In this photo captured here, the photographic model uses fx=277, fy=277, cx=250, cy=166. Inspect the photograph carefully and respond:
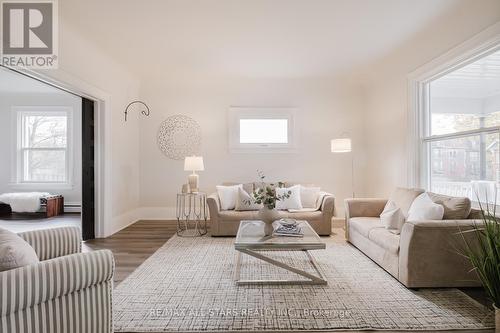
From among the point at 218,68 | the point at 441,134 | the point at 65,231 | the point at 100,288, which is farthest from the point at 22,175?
the point at 441,134

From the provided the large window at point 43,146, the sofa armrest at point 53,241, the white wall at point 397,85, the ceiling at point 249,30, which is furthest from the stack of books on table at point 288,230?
the large window at point 43,146

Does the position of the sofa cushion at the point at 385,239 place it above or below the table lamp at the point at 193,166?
below

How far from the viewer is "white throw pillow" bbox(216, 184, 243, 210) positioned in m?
4.46

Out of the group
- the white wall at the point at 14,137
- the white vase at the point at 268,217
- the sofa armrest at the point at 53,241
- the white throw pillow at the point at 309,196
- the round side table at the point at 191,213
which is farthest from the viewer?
the white wall at the point at 14,137

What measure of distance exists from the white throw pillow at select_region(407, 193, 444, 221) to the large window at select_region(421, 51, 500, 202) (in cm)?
52

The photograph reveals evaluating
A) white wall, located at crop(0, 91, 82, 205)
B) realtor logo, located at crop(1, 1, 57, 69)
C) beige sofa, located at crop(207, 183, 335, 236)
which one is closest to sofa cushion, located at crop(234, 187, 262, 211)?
beige sofa, located at crop(207, 183, 335, 236)

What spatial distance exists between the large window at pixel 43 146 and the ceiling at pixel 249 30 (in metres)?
3.12

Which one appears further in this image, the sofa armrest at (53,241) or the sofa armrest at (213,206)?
the sofa armrest at (213,206)

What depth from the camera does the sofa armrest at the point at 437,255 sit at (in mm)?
2367

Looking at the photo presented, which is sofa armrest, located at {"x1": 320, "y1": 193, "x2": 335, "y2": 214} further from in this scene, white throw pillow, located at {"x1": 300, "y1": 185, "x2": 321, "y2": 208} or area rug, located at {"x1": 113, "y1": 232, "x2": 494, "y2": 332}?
area rug, located at {"x1": 113, "y1": 232, "x2": 494, "y2": 332}

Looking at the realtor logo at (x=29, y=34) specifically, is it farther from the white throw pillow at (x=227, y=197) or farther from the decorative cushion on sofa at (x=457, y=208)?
the decorative cushion on sofa at (x=457, y=208)

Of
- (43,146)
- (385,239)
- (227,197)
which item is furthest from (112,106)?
(385,239)

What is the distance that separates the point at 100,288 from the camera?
64.8 inches

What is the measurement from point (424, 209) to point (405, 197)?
63 cm
